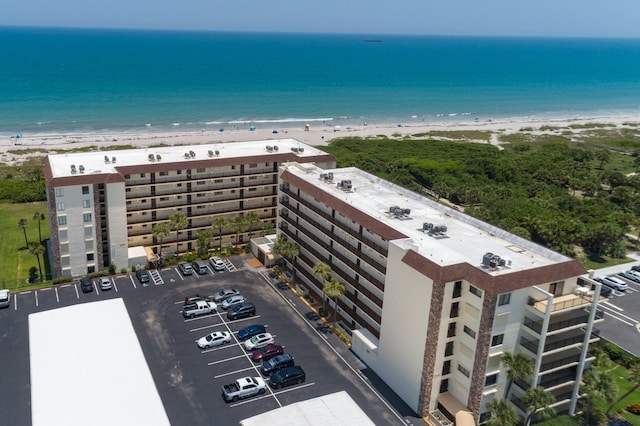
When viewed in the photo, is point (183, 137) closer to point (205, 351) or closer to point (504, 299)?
point (205, 351)

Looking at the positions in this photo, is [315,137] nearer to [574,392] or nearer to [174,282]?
[174,282]

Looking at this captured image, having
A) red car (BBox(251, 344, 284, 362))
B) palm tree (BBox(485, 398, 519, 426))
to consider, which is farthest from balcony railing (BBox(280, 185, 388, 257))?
palm tree (BBox(485, 398, 519, 426))

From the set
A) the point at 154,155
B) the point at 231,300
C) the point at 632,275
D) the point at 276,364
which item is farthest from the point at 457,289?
the point at 154,155

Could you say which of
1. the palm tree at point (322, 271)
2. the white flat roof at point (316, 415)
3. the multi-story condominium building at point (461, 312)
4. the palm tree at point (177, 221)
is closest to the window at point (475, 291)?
the multi-story condominium building at point (461, 312)

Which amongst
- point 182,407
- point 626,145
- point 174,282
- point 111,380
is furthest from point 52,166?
point 626,145

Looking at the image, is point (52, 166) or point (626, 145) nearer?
point (52, 166)

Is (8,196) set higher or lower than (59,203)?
lower
